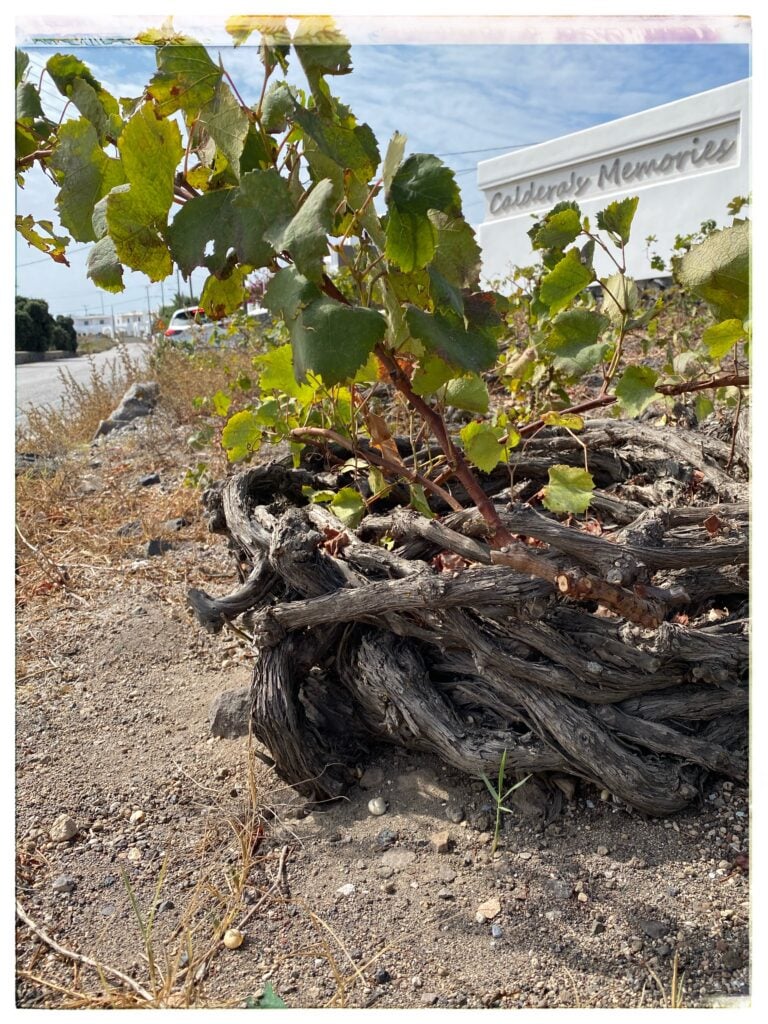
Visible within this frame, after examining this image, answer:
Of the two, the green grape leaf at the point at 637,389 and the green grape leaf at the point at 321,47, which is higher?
the green grape leaf at the point at 321,47

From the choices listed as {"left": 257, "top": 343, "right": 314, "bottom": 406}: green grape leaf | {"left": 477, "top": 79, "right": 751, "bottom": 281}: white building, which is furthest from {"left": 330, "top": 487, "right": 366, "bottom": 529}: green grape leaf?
{"left": 477, "top": 79, "right": 751, "bottom": 281}: white building

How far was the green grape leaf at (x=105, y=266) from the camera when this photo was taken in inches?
39.6

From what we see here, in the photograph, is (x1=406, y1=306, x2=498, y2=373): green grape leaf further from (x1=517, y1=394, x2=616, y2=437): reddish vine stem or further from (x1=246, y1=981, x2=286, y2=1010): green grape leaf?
(x1=246, y1=981, x2=286, y2=1010): green grape leaf

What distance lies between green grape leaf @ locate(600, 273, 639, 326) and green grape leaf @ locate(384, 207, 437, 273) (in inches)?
22.1

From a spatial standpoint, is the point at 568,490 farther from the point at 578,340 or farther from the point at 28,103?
the point at 28,103

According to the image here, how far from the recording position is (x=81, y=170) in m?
1.02

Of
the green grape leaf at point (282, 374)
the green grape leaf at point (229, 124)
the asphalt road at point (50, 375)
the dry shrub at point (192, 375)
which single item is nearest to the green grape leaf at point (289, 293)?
the green grape leaf at point (229, 124)

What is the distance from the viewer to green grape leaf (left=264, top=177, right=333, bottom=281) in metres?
0.83

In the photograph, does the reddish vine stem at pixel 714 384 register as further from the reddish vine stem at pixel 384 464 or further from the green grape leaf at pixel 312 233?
the green grape leaf at pixel 312 233

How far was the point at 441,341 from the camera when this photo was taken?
0.98m

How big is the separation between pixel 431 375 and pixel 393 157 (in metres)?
0.35

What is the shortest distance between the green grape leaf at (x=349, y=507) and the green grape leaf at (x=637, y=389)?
52cm

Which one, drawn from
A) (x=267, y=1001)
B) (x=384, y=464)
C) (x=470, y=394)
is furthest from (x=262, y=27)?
(x=267, y=1001)

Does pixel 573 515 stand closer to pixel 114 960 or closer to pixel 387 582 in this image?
pixel 387 582
